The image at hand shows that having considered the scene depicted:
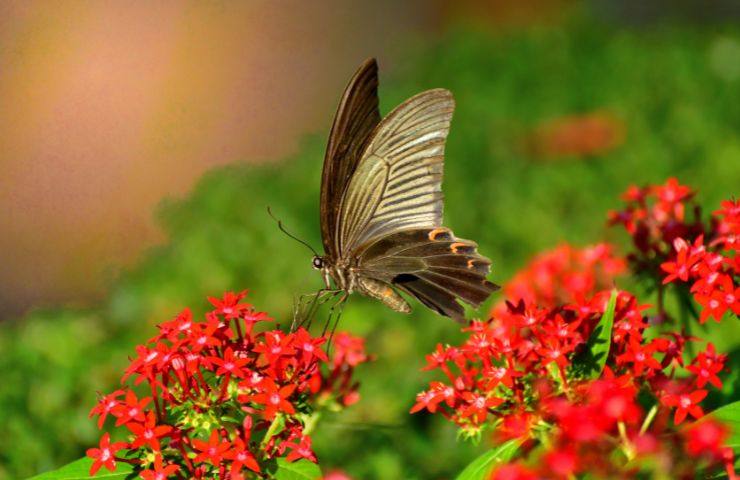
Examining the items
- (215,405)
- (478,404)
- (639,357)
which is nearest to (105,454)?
(215,405)

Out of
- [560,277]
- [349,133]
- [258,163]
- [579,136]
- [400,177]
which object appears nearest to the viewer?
[349,133]

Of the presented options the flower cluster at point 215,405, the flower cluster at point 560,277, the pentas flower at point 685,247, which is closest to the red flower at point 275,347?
the flower cluster at point 215,405

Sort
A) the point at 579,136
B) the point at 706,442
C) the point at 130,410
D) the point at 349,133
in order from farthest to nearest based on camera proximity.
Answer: the point at 579,136, the point at 349,133, the point at 130,410, the point at 706,442

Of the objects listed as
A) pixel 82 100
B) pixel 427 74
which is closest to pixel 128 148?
pixel 82 100

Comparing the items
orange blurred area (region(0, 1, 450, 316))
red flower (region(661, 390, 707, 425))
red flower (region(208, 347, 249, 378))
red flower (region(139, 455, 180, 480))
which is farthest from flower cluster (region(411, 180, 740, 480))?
orange blurred area (region(0, 1, 450, 316))

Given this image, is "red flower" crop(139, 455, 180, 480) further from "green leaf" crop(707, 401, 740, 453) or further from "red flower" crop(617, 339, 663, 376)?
"green leaf" crop(707, 401, 740, 453)

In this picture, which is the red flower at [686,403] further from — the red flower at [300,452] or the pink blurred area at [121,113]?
the pink blurred area at [121,113]

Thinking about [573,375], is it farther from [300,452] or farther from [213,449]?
[213,449]
